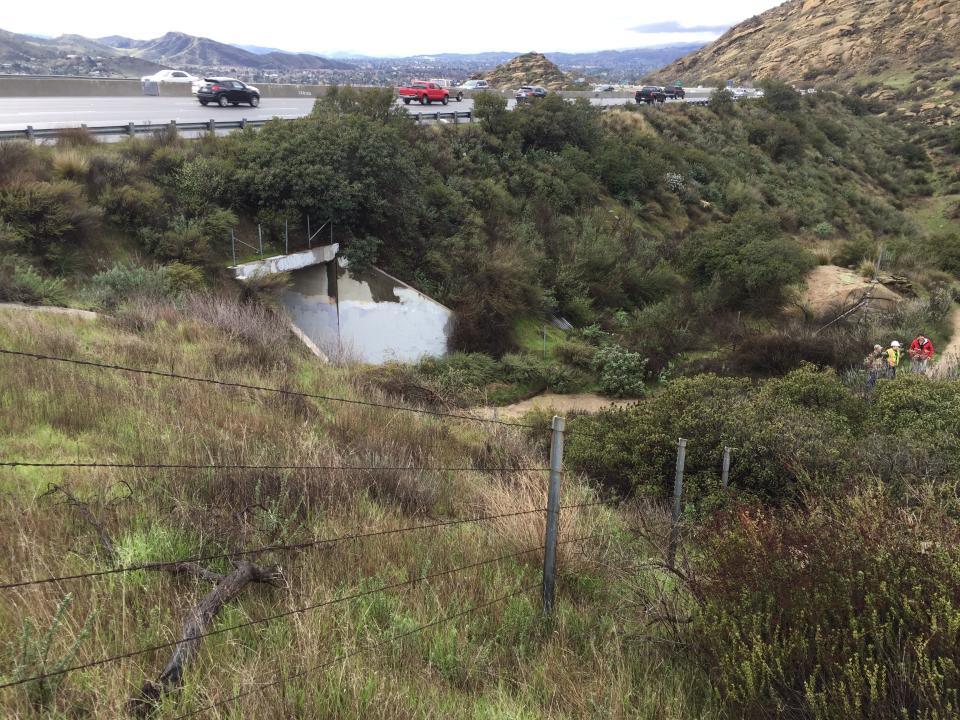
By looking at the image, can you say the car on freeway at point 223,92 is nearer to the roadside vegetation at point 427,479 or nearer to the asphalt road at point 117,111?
the asphalt road at point 117,111

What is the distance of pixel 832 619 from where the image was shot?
3.11 metres

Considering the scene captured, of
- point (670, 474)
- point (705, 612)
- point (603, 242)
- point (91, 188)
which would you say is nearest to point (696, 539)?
point (705, 612)

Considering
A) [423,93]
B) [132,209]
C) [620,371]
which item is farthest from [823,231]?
[132,209]

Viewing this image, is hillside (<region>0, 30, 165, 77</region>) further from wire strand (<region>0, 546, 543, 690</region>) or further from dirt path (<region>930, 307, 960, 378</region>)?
wire strand (<region>0, 546, 543, 690</region>)

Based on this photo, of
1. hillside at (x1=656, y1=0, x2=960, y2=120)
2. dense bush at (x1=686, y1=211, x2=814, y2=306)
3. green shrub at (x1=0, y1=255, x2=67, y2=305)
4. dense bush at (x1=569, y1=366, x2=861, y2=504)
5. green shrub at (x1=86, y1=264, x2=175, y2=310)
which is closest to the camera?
dense bush at (x1=569, y1=366, x2=861, y2=504)

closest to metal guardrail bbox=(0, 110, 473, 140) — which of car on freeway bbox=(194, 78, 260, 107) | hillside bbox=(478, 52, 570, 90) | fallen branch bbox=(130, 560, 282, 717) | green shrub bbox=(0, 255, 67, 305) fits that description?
green shrub bbox=(0, 255, 67, 305)

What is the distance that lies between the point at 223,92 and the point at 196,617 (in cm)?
2988

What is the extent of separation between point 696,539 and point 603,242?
20.9 m

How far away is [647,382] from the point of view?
18.5 meters

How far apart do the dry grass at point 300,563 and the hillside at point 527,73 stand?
73.3 meters

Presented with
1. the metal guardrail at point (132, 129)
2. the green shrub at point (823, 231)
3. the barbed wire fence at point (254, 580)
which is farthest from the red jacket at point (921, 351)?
the green shrub at point (823, 231)

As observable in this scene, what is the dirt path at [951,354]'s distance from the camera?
14.6 metres

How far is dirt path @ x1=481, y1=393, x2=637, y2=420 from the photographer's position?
53.2 ft

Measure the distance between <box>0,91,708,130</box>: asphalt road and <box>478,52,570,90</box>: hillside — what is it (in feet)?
164
